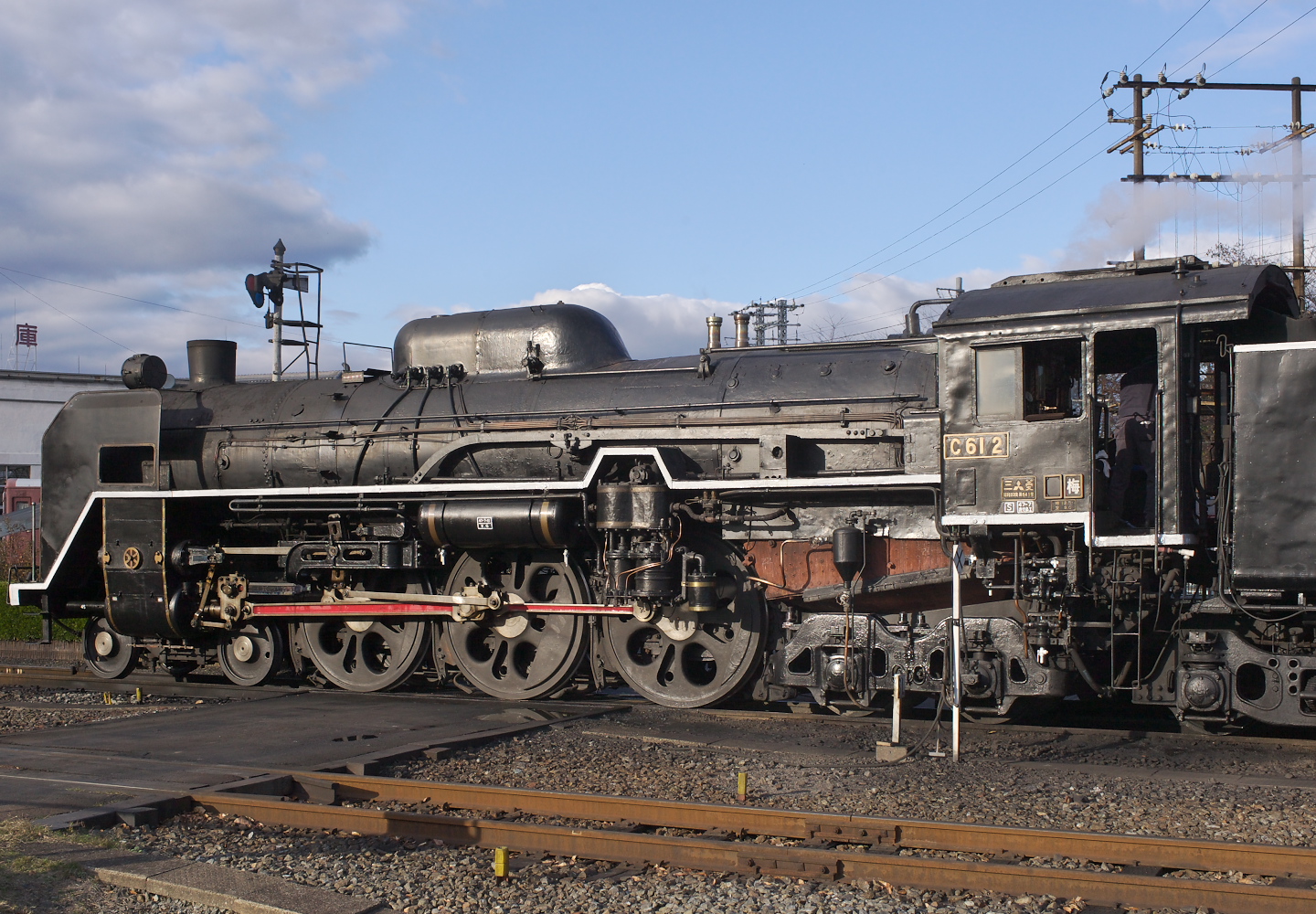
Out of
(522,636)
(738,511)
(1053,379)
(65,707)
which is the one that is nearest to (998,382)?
(1053,379)

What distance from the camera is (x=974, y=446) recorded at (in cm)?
885

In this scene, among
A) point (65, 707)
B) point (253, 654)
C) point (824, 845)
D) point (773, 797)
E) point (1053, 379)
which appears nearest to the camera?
point (824, 845)

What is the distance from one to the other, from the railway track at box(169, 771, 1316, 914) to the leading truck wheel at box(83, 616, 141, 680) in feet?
23.9

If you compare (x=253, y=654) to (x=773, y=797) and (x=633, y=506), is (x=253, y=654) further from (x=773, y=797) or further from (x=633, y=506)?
(x=773, y=797)

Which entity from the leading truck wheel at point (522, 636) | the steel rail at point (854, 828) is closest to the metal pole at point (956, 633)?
the steel rail at point (854, 828)

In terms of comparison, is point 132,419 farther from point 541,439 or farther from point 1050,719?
point 1050,719

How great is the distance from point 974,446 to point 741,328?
12.2 feet

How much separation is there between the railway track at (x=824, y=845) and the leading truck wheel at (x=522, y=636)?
13.0 feet

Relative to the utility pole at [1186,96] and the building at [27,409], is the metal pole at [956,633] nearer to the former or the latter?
the utility pole at [1186,96]

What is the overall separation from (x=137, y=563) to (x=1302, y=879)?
1167 centimetres

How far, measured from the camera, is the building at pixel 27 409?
5459 centimetres

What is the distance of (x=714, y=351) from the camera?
36.3 ft

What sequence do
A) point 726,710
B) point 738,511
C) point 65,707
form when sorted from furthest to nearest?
point 65,707, point 726,710, point 738,511

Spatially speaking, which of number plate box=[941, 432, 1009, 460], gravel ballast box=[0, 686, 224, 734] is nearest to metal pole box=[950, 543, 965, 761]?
number plate box=[941, 432, 1009, 460]
